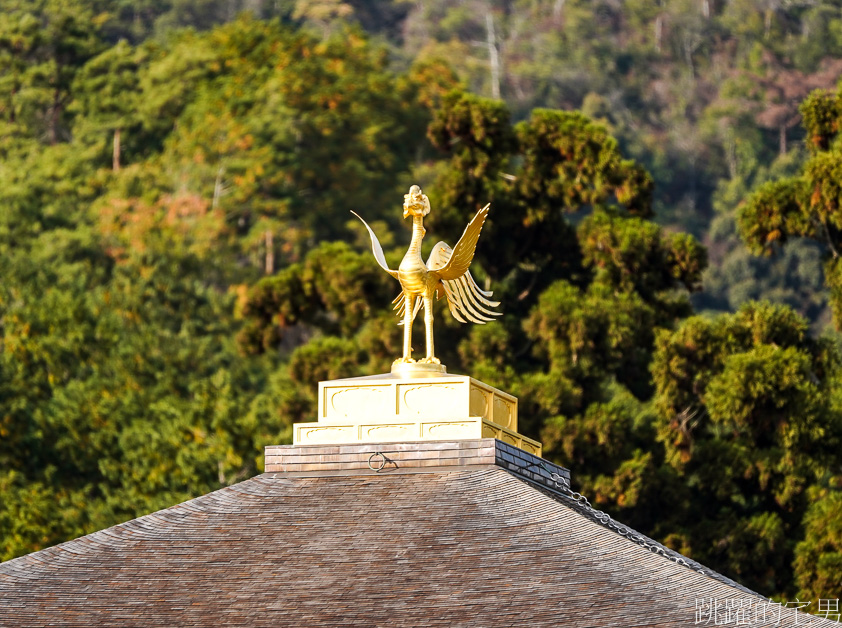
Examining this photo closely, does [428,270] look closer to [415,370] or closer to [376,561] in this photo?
[415,370]

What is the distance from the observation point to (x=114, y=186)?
86.4 metres

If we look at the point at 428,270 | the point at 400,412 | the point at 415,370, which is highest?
the point at 428,270

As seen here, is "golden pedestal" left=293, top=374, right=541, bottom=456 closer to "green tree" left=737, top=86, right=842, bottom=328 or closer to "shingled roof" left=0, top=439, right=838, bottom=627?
"shingled roof" left=0, top=439, right=838, bottom=627

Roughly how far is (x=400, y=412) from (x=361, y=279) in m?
22.3

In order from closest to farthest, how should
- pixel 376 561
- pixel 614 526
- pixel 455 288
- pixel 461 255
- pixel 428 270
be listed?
pixel 376 561 < pixel 614 526 < pixel 428 270 < pixel 461 255 < pixel 455 288

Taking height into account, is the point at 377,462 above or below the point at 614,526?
above

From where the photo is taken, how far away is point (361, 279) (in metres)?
44.8

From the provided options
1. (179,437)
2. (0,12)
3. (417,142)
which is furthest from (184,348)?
(0,12)

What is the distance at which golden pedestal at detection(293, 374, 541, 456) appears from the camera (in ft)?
73.5

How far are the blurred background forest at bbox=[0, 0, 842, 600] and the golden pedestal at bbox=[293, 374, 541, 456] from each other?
639 inches

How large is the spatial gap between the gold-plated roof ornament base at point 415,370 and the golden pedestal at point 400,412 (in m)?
0.13

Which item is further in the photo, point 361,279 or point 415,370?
point 361,279

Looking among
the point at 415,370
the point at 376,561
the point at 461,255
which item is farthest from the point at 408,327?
the point at 376,561

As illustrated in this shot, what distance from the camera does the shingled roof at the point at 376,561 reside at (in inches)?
748
